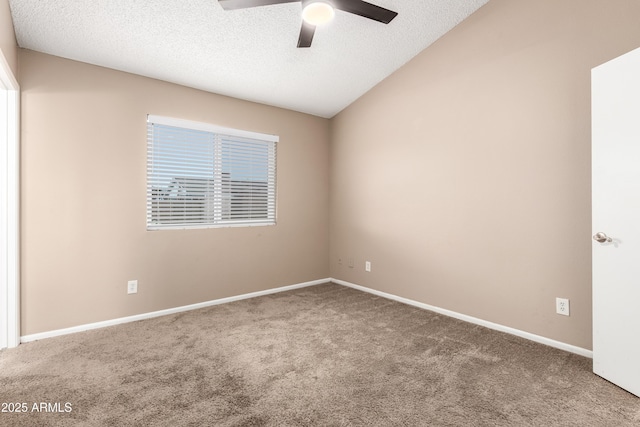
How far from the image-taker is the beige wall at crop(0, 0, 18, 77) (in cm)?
191

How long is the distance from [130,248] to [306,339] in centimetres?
184

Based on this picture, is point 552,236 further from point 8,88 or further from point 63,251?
point 8,88

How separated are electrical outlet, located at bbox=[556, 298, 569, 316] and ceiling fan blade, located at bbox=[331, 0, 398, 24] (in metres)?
2.42

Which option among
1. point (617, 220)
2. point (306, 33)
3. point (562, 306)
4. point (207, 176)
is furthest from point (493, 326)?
point (207, 176)

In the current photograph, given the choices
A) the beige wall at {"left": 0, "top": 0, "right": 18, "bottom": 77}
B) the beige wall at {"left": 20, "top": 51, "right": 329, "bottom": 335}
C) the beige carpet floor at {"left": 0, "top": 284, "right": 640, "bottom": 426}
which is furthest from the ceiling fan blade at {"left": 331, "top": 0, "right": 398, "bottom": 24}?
the beige carpet floor at {"left": 0, "top": 284, "right": 640, "bottom": 426}

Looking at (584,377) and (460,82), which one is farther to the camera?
(460,82)

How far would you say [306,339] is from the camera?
247 centimetres

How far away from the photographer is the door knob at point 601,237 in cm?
179

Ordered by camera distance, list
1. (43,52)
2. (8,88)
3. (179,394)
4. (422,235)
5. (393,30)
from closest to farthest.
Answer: (179,394) → (8,88) → (43,52) → (393,30) → (422,235)

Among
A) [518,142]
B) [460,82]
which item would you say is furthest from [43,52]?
[518,142]

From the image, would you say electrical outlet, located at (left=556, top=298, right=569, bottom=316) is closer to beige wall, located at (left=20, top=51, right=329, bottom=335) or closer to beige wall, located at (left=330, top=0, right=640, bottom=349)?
beige wall, located at (left=330, top=0, right=640, bottom=349)

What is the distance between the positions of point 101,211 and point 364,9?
270 centimetres

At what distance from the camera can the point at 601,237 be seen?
71.3 inches

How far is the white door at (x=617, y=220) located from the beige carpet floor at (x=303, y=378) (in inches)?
9.4
